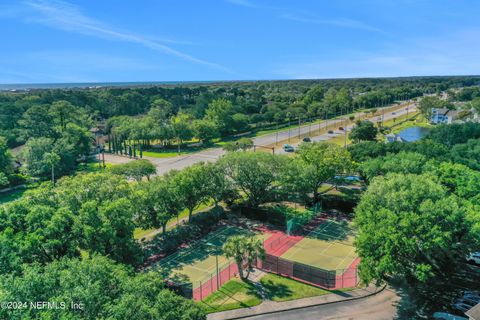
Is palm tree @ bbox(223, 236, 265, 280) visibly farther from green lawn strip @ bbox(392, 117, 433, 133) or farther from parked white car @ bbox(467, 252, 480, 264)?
green lawn strip @ bbox(392, 117, 433, 133)

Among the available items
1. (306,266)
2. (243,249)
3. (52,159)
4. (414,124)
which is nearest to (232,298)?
(243,249)

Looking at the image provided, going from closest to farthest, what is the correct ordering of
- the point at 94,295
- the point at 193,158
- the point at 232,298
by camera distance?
the point at 94,295
the point at 232,298
the point at 193,158

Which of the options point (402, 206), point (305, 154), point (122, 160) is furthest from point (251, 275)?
point (122, 160)

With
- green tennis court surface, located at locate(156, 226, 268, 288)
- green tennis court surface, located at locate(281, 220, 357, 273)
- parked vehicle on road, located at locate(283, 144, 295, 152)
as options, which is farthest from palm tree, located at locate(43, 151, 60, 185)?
parked vehicle on road, located at locate(283, 144, 295, 152)

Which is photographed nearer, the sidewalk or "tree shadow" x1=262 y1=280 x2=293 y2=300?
the sidewalk

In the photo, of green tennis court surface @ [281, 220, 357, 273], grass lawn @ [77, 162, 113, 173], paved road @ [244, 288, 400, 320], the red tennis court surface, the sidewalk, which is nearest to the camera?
paved road @ [244, 288, 400, 320]

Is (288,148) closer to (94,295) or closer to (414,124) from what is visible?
(414,124)

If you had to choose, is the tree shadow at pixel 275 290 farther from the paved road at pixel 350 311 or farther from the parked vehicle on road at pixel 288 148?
the parked vehicle on road at pixel 288 148
